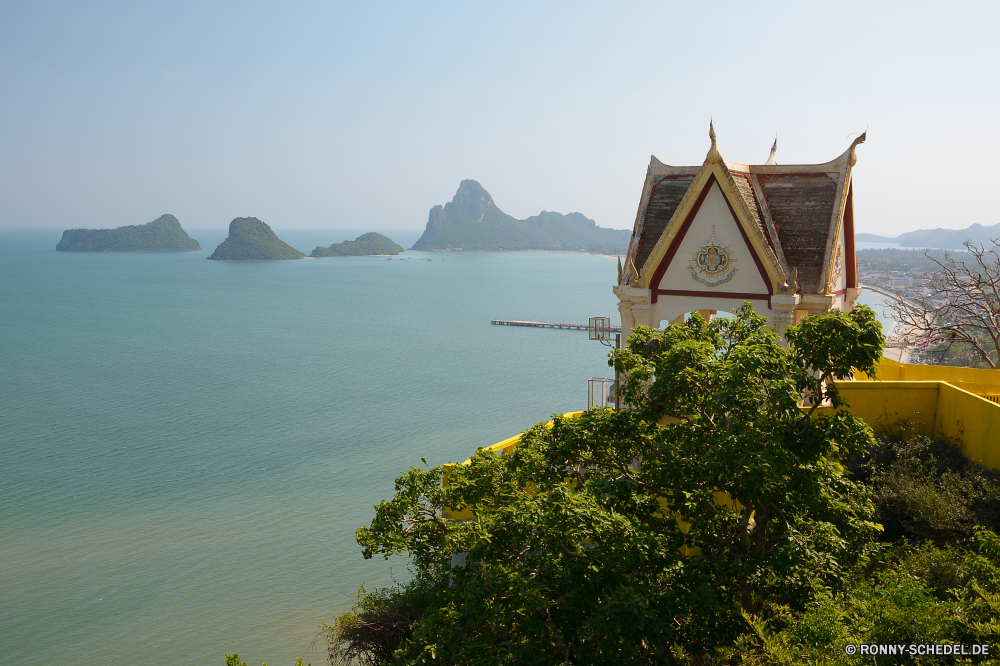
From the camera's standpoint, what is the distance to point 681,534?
378 inches

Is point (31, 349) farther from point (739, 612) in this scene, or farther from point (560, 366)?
point (739, 612)

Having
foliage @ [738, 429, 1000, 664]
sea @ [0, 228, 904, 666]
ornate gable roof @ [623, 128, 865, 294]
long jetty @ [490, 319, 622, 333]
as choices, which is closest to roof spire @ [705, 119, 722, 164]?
ornate gable roof @ [623, 128, 865, 294]

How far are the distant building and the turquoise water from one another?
17.0m

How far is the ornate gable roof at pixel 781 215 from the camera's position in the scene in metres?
14.3

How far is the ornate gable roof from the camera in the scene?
46.8ft

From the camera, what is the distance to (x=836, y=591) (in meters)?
9.35

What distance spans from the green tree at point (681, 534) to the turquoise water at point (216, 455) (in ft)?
57.0

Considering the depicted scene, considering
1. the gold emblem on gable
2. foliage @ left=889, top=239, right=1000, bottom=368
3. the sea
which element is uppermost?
the gold emblem on gable

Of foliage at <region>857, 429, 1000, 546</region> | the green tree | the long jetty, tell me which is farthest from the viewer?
the long jetty

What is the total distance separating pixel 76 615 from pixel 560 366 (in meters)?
54.5

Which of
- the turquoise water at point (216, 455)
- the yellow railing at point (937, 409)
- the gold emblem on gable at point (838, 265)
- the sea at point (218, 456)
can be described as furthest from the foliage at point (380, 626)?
the gold emblem on gable at point (838, 265)

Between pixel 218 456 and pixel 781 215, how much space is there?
121ft

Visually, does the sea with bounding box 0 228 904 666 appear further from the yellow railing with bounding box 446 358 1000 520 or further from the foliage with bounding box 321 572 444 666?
the yellow railing with bounding box 446 358 1000 520

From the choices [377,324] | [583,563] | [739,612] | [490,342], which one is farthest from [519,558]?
[377,324]
